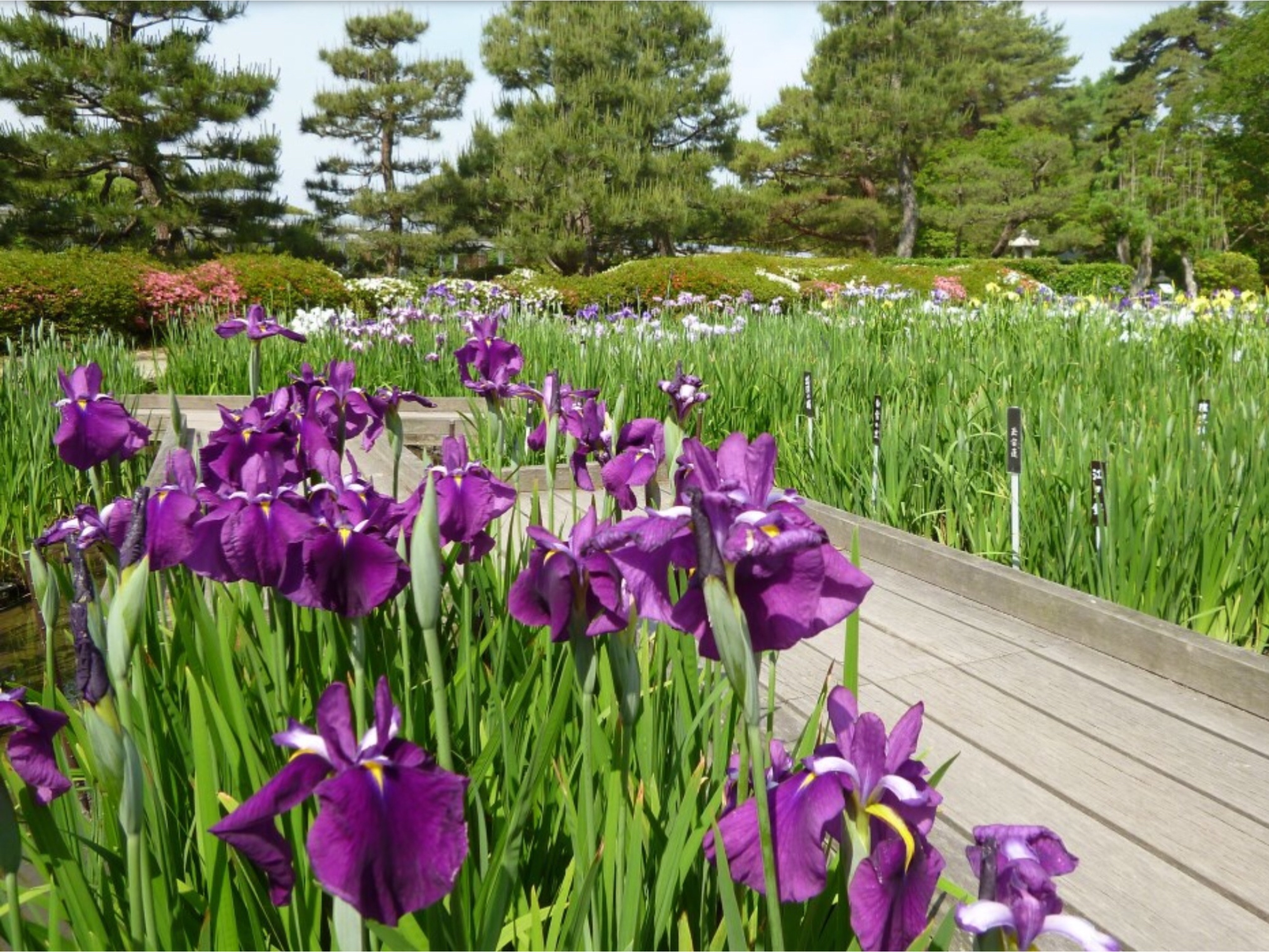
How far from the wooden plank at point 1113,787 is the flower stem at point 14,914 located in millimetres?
1755

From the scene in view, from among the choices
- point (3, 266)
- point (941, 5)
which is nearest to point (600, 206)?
point (941, 5)

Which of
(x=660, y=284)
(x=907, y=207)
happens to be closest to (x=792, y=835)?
(x=660, y=284)

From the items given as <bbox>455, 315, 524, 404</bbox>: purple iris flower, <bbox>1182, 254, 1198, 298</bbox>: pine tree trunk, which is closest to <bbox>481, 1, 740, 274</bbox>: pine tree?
<bbox>1182, 254, 1198, 298</bbox>: pine tree trunk

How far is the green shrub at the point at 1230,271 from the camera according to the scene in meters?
31.2

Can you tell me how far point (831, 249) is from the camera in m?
35.7

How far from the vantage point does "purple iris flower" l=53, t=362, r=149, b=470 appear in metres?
2.03

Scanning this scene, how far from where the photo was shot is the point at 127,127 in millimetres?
20562

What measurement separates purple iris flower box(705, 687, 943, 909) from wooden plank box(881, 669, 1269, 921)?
112 cm

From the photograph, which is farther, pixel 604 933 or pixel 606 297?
pixel 606 297

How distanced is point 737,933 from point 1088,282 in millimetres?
32305

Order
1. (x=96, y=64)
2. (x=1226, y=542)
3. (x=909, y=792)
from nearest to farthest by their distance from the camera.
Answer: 1. (x=909, y=792)
2. (x=1226, y=542)
3. (x=96, y=64)

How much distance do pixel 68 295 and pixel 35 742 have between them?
13.2m

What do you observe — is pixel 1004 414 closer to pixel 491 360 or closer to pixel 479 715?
pixel 491 360

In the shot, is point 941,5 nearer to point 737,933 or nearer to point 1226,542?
point 1226,542
